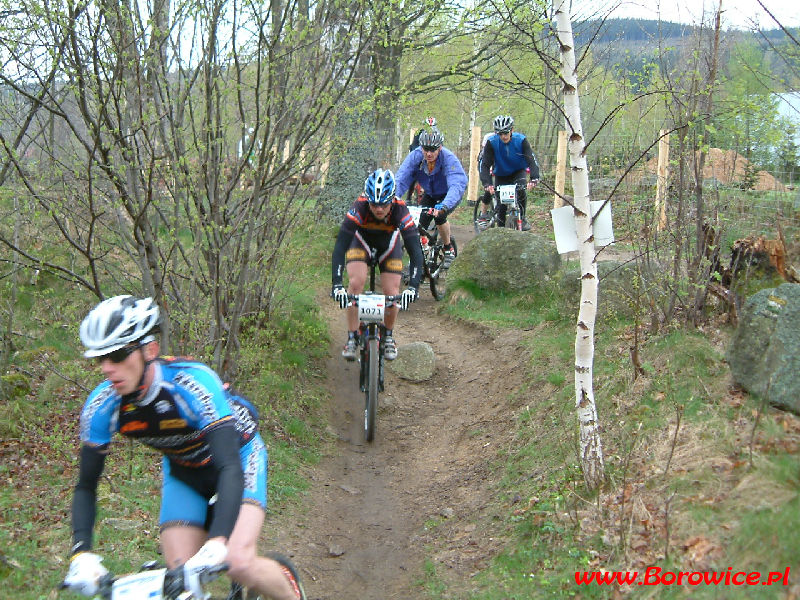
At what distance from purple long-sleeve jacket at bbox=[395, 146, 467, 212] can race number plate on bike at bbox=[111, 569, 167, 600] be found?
791cm

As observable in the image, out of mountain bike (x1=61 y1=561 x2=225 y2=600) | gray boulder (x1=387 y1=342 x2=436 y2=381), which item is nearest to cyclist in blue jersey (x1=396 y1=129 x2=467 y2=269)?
gray boulder (x1=387 y1=342 x2=436 y2=381)

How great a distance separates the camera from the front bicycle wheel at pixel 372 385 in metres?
7.33

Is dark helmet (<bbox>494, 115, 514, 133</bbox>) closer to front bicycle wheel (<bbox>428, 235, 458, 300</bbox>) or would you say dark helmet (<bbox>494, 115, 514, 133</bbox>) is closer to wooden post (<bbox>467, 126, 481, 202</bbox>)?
front bicycle wheel (<bbox>428, 235, 458, 300</bbox>)

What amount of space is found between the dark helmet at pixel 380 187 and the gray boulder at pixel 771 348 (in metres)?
3.43

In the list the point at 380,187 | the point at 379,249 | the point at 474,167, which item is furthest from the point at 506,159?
the point at 474,167

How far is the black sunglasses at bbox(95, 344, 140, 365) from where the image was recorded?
2.99 m

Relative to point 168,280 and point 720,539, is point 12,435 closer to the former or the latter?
point 168,280

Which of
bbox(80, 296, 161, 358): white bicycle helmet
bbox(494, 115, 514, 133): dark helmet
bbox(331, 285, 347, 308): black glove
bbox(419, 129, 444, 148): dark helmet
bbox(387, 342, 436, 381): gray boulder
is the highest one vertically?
bbox(494, 115, 514, 133): dark helmet

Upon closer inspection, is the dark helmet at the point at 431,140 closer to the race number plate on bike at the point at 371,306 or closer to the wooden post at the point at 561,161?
the race number plate on bike at the point at 371,306

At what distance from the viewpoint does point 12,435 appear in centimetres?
680

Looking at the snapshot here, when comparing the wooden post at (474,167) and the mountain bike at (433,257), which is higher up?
the wooden post at (474,167)

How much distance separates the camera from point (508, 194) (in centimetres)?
1168
